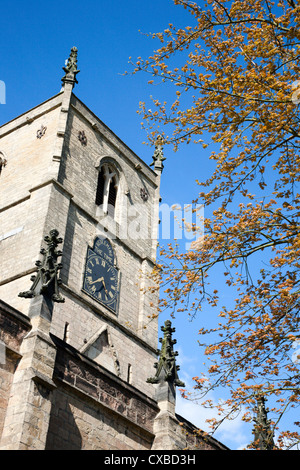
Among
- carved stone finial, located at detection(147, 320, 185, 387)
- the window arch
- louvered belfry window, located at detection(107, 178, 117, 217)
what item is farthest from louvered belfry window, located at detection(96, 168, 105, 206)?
carved stone finial, located at detection(147, 320, 185, 387)

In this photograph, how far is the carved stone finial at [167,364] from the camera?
57.5 ft

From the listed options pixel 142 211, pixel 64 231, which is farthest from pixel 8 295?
pixel 142 211

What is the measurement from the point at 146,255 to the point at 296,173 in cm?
1681

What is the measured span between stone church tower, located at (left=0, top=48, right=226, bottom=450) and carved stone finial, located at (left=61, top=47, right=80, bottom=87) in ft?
0.18

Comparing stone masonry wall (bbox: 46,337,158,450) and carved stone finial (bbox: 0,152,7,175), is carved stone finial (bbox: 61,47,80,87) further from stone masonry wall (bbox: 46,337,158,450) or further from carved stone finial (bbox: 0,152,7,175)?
stone masonry wall (bbox: 46,337,158,450)

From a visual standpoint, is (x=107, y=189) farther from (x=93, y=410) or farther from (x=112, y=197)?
(x=93, y=410)

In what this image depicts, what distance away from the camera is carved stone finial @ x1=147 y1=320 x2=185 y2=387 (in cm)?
1753

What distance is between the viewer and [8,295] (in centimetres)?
2222

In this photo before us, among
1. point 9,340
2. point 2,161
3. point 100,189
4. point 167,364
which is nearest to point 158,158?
point 100,189

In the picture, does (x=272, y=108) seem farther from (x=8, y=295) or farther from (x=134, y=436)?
(x=8, y=295)

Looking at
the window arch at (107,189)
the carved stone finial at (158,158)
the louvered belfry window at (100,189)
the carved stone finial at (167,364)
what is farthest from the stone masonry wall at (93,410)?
the carved stone finial at (158,158)

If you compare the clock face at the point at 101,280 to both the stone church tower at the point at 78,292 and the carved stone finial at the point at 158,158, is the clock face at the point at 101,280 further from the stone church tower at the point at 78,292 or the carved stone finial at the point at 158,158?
the carved stone finial at the point at 158,158

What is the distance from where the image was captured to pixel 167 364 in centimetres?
1761

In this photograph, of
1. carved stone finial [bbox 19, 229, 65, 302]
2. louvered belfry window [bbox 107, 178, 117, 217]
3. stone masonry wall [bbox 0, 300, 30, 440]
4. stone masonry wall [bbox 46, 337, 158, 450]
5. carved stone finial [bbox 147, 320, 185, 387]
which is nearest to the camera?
stone masonry wall [bbox 0, 300, 30, 440]
